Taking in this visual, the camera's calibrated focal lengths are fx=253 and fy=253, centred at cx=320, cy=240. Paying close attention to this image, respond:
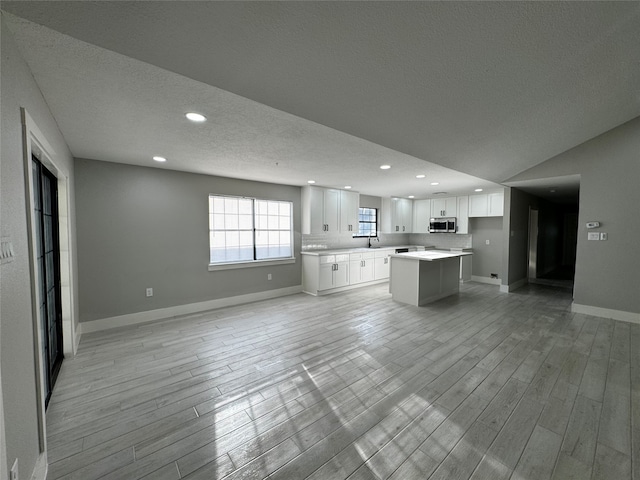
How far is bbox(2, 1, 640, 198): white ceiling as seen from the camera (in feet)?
4.36

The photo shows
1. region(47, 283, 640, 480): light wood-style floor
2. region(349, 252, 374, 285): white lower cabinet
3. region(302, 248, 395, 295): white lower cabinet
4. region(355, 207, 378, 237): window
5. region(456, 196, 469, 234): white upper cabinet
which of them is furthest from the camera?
region(355, 207, 378, 237): window

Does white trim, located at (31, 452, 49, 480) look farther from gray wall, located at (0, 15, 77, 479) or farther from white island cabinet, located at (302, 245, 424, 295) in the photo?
white island cabinet, located at (302, 245, 424, 295)

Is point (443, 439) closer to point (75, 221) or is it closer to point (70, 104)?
point (70, 104)

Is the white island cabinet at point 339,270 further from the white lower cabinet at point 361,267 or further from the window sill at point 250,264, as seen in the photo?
the window sill at point 250,264

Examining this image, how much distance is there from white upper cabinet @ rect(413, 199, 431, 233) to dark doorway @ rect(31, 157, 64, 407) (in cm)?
769

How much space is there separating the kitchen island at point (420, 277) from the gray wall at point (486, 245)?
205 cm

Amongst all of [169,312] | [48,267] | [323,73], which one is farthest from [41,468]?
[323,73]

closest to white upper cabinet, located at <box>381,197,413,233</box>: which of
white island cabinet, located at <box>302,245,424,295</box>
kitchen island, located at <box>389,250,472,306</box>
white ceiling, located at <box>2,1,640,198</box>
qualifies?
white island cabinet, located at <box>302,245,424,295</box>

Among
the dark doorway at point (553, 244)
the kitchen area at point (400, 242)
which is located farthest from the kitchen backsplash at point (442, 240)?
the dark doorway at point (553, 244)

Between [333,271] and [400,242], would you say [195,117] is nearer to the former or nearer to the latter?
[333,271]

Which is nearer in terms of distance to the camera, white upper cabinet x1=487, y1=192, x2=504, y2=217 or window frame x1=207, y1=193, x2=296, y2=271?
window frame x1=207, y1=193, x2=296, y2=271

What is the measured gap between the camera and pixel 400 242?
8.15 m

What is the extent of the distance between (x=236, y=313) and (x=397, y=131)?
3.56 m

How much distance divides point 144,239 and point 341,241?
13.8 ft
